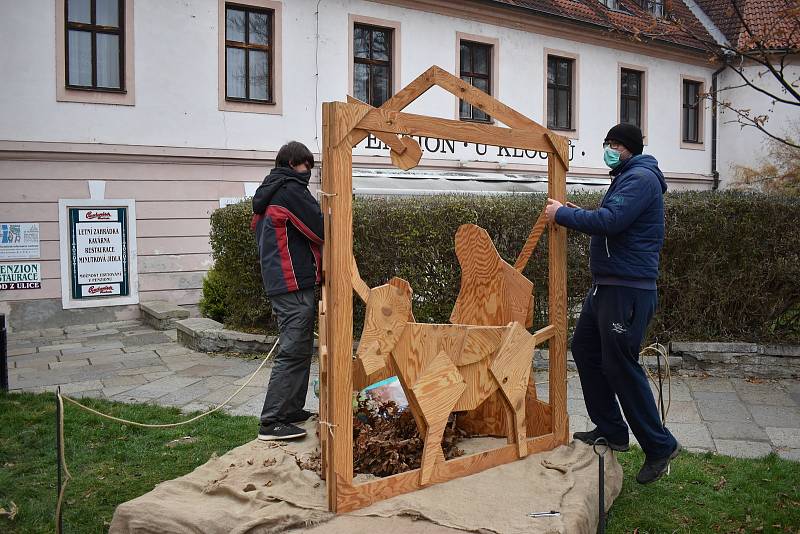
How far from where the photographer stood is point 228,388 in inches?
273

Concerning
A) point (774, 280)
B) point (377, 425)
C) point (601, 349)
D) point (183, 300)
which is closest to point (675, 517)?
point (601, 349)

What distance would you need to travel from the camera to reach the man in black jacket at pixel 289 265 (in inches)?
180

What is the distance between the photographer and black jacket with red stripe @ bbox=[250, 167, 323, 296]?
4.58 m

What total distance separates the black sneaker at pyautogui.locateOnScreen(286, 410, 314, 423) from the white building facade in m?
9.03

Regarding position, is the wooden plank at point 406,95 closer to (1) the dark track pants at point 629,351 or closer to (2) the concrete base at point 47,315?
(1) the dark track pants at point 629,351

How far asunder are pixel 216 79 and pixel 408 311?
36.9ft

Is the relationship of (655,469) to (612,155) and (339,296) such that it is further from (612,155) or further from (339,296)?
(339,296)

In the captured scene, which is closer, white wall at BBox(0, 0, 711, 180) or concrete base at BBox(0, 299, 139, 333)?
concrete base at BBox(0, 299, 139, 333)

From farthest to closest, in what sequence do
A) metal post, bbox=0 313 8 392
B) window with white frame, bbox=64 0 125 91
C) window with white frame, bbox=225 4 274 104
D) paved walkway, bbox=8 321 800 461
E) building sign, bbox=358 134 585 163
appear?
1. building sign, bbox=358 134 585 163
2. window with white frame, bbox=225 4 274 104
3. window with white frame, bbox=64 0 125 91
4. metal post, bbox=0 313 8 392
5. paved walkway, bbox=8 321 800 461

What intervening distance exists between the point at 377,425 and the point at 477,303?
95cm

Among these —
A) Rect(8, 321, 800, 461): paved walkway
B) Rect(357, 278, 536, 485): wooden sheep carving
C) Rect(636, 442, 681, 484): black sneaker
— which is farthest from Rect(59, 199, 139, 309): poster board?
Rect(636, 442, 681, 484): black sneaker

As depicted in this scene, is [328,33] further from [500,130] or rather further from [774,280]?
[500,130]

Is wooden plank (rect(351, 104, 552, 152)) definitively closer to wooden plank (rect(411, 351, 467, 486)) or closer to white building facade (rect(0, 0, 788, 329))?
wooden plank (rect(411, 351, 467, 486))

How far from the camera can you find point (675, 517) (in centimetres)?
389
